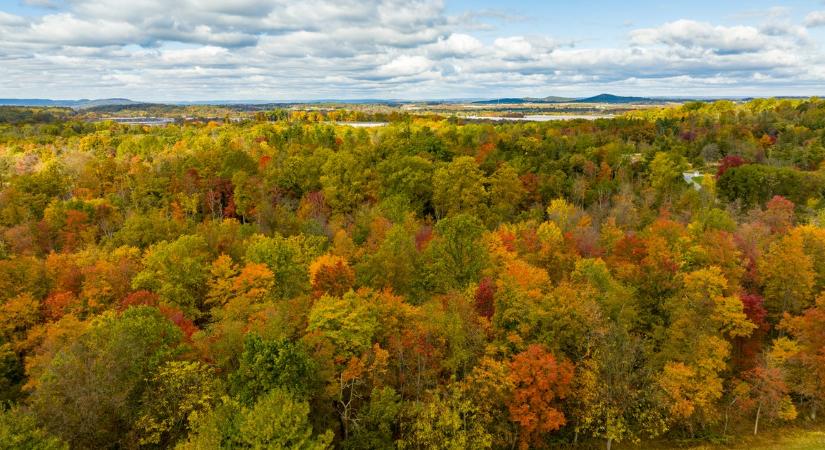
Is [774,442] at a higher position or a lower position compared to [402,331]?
lower

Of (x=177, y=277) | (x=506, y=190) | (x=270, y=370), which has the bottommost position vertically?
(x=270, y=370)

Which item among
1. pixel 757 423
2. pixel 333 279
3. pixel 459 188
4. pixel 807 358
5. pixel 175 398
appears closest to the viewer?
pixel 175 398

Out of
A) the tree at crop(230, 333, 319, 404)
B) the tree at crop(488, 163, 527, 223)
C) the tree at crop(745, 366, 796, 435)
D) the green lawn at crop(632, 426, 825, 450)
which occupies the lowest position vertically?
the green lawn at crop(632, 426, 825, 450)

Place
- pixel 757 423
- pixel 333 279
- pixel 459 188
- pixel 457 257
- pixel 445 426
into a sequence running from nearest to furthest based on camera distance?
pixel 445 426
pixel 757 423
pixel 333 279
pixel 457 257
pixel 459 188

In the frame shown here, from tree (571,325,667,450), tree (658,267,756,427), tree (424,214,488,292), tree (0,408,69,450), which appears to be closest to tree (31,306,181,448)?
tree (0,408,69,450)

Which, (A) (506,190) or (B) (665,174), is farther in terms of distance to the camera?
(B) (665,174)

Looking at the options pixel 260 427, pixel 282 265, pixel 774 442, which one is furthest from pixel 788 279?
pixel 260 427

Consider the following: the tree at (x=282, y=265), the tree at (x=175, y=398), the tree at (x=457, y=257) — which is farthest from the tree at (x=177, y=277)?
the tree at (x=457, y=257)

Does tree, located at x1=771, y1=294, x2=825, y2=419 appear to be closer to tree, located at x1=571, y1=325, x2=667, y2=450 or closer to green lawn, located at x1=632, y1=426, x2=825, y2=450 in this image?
green lawn, located at x1=632, y1=426, x2=825, y2=450

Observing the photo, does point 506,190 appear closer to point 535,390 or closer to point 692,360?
point 692,360

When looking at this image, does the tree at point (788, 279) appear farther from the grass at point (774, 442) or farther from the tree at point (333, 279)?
the tree at point (333, 279)
